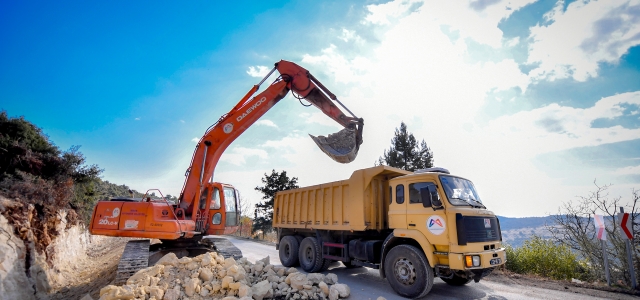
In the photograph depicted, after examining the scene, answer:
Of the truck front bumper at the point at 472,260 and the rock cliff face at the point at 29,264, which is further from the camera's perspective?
the rock cliff face at the point at 29,264

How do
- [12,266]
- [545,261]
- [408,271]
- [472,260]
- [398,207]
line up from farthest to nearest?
[545,261]
[398,207]
[12,266]
[408,271]
[472,260]

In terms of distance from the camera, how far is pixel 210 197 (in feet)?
32.1

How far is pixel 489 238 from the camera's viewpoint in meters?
6.95

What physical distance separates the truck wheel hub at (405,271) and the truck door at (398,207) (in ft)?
2.61

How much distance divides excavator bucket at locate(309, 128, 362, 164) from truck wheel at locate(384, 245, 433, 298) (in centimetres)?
271

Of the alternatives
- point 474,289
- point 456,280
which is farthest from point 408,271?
point 474,289

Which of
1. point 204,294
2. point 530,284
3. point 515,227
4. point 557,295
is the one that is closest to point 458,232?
point 557,295

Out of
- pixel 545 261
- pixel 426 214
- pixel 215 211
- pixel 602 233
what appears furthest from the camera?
pixel 545 261

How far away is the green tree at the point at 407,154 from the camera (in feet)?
75.2

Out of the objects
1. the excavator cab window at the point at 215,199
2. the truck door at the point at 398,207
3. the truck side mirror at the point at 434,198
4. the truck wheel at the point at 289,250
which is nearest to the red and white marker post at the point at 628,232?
the truck side mirror at the point at 434,198

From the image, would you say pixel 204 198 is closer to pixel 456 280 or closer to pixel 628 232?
pixel 456 280

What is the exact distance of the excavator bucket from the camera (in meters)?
8.70

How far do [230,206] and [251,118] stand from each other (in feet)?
9.62

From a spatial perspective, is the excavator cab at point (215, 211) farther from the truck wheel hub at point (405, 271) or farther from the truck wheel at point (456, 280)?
the truck wheel at point (456, 280)
